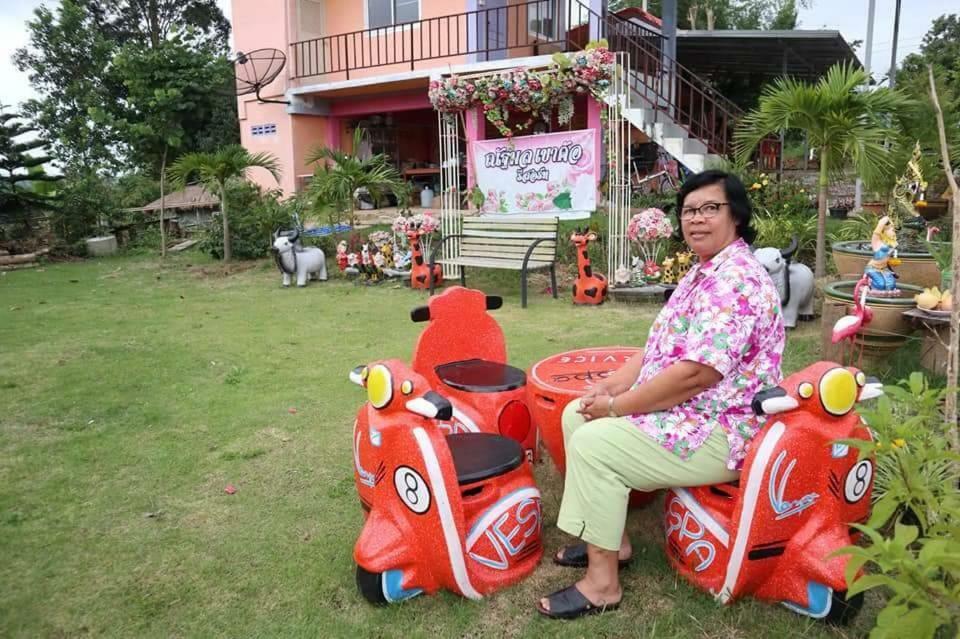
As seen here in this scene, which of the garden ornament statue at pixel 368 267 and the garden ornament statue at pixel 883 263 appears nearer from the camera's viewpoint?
the garden ornament statue at pixel 883 263

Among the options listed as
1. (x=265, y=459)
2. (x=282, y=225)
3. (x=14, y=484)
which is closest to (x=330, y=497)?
(x=265, y=459)

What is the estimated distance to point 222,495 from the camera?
3.16 meters

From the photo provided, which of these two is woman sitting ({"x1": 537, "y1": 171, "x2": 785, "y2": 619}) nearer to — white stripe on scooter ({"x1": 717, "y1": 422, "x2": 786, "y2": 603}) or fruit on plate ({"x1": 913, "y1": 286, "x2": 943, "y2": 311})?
white stripe on scooter ({"x1": 717, "y1": 422, "x2": 786, "y2": 603})

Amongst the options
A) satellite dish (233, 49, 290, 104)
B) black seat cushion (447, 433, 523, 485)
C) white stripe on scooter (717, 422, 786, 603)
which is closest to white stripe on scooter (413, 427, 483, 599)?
black seat cushion (447, 433, 523, 485)

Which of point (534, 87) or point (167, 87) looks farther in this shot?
point (167, 87)

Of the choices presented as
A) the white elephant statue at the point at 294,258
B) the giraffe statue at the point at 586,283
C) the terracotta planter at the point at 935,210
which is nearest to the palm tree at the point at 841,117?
the giraffe statue at the point at 586,283

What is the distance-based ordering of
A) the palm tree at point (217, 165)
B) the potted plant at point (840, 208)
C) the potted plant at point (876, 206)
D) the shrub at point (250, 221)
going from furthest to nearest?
1. the potted plant at point (840, 208)
2. the shrub at point (250, 221)
3. the palm tree at point (217, 165)
4. the potted plant at point (876, 206)

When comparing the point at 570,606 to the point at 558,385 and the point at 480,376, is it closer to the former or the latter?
the point at 558,385

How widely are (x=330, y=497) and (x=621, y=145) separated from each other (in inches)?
229

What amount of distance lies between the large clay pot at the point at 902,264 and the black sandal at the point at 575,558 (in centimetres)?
374

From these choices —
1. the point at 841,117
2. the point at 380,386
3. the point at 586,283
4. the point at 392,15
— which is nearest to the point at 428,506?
the point at 380,386

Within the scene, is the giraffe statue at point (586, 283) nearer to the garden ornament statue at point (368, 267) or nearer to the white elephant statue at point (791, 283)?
the white elephant statue at point (791, 283)

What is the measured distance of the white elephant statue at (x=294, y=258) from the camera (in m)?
9.07

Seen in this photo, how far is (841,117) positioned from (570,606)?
224 inches
